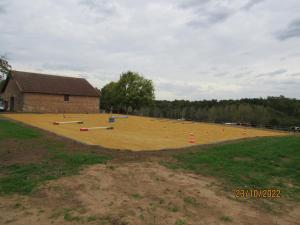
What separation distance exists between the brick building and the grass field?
85.1 feet

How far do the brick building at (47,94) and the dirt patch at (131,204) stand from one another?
2959cm

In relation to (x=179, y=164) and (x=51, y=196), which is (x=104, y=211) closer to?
(x=51, y=196)

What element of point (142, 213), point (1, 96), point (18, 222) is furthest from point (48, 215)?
point (1, 96)

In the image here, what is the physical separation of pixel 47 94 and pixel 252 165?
3066 centimetres

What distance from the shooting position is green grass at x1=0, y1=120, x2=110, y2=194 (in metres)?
4.75

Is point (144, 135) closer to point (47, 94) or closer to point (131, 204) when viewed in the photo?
point (131, 204)

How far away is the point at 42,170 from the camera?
5648 mm

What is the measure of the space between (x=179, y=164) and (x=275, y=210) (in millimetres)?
2679

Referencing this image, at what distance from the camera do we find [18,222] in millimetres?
3422

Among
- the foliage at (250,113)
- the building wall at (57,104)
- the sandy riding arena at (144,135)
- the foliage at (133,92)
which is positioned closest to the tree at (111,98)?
the foliage at (133,92)

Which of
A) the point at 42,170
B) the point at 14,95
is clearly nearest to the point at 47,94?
the point at 14,95

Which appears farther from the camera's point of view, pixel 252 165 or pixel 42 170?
pixel 252 165
